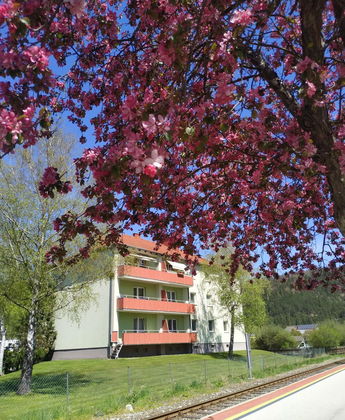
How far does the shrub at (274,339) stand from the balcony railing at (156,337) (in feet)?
54.8

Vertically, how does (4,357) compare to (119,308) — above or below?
below

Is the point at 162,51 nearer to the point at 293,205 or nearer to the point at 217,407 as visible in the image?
the point at 293,205

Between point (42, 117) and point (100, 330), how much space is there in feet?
109

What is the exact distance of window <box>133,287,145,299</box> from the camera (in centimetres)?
3788

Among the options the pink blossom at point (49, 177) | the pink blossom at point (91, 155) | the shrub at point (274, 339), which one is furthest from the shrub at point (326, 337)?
the pink blossom at point (49, 177)

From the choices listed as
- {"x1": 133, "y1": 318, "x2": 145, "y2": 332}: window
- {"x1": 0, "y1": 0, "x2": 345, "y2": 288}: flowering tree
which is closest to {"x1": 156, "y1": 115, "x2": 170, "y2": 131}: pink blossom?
{"x1": 0, "y1": 0, "x2": 345, "y2": 288}: flowering tree

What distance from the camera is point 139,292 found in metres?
38.6

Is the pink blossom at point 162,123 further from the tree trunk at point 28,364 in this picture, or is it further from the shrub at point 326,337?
the shrub at point 326,337

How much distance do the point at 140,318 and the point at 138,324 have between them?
765 mm

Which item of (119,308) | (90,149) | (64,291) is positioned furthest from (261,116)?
(119,308)

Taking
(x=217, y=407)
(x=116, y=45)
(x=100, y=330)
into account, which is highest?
(x=116, y=45)

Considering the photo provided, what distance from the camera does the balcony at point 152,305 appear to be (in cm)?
3422

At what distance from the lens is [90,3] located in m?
5.47

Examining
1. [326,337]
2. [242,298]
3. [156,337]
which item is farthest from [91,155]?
[326,337]
